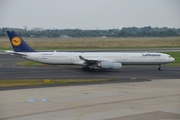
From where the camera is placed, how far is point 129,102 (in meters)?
23.7

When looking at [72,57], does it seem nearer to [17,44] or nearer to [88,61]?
[88,61]

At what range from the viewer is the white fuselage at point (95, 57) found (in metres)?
45.5

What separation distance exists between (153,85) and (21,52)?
21.3m

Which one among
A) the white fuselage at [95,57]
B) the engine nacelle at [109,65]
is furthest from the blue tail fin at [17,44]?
the engine nacelle at [109,65]

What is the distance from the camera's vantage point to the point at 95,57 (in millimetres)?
46375

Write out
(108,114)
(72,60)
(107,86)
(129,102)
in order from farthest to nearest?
(72,60), (107,86), (129,102), (108,114)

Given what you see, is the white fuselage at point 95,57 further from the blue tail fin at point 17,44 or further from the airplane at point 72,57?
the blue tail fin at point 17,44

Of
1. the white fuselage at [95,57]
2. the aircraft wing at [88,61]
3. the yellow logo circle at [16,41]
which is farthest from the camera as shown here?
the yellow logo circle at [16,41]

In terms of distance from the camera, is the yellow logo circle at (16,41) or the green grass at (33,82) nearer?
the green grass at (33,82)

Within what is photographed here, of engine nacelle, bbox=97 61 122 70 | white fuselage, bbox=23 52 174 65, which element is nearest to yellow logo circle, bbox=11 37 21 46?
white fuselage, bbox=23 52 174 65

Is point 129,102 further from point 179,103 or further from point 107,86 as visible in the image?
point 107,86

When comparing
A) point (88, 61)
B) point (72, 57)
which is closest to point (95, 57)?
point (88, 61)

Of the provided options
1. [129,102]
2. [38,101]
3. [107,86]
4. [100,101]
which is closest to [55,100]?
[38,101]

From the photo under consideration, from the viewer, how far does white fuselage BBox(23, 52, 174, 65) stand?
149ft
